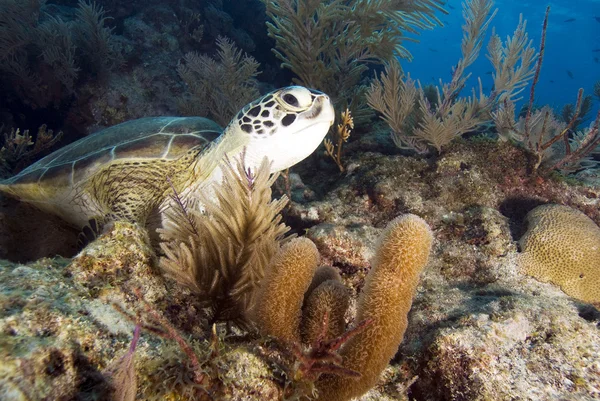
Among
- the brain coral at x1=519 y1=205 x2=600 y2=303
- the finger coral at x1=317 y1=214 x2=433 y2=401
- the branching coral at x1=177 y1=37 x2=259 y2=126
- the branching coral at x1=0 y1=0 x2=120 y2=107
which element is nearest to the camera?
the finger coral at x1=317 y1=214 x2=433 y2=401

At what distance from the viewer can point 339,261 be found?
1979mm

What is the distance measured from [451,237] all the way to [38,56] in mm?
6794

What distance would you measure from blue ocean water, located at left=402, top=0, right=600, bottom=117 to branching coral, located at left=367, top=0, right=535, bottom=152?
29012 millimetres

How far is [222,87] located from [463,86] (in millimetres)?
3107

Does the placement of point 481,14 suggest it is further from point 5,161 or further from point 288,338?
point 5,161

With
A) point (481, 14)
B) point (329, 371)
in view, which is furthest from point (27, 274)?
point (481, 14)

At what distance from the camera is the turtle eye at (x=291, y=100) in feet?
7.18

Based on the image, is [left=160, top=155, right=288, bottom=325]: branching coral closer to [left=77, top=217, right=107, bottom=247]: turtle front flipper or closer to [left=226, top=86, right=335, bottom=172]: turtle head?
[left=226, top=86, right=335, bottom=172]: turtle head

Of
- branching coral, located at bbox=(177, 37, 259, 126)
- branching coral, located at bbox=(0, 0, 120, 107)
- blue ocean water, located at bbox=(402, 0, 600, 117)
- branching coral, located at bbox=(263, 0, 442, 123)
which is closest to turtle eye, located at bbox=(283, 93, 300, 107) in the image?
branching coral, located at bbox=(263, 0, 442, 123)

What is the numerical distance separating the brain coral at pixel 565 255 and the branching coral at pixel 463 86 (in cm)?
114

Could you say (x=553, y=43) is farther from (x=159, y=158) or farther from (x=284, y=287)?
(x=284, y=287)

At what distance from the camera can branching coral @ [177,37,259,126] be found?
4.37 m

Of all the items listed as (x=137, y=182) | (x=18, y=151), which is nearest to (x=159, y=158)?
→ (x=137, y=182)

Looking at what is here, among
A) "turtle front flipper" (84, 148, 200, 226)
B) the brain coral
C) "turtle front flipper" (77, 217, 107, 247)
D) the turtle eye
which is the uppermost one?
the turtle eye
